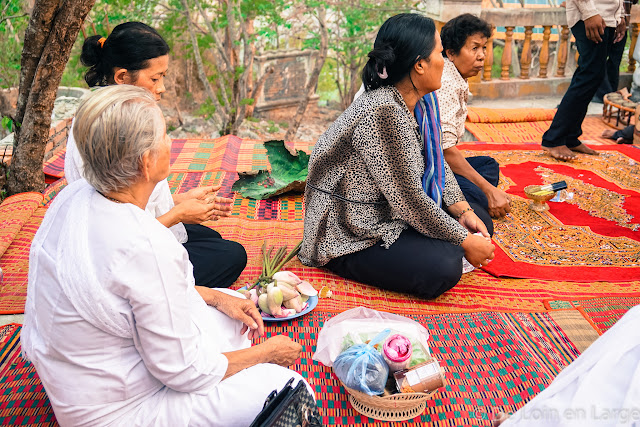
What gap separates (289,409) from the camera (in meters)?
1.55

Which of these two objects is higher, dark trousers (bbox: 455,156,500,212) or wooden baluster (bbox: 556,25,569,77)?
wooden baluster (bbox: 556,25,569,77)

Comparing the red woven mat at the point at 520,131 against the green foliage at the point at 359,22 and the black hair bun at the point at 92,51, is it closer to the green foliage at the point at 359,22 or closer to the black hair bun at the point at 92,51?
the green foliage at the point at 359,22

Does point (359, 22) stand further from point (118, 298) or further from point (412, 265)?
point (118, 298)

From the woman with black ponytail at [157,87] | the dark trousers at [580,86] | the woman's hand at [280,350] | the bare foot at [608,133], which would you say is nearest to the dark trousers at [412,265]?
the woman with black ponytail at [157,87]

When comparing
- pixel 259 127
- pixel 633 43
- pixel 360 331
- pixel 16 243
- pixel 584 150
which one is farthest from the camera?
pixel 259 127

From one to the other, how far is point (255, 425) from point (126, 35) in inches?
72.9

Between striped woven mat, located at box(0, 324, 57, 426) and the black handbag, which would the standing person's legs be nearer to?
the black handbag

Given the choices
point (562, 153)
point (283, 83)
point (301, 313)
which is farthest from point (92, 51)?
point (283, 83)

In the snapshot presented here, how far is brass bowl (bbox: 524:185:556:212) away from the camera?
388 centimetres

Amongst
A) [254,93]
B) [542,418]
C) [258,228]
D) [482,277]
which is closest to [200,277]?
[258,228]

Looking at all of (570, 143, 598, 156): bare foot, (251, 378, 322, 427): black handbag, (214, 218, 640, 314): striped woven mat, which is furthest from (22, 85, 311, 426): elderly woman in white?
(570, 143, 598, 156): bare foot

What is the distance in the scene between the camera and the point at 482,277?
3.08m

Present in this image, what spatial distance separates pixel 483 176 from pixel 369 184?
154cm

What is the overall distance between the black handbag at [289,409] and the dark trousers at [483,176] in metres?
2.18
